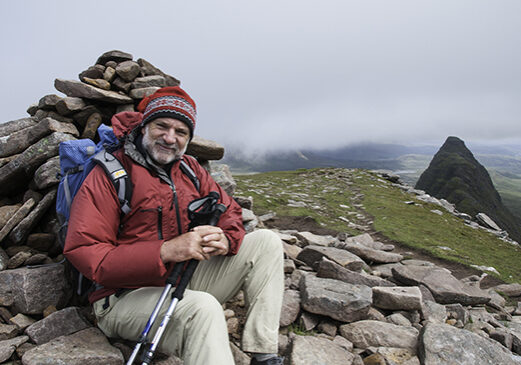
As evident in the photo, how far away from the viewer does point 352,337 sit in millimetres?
5836

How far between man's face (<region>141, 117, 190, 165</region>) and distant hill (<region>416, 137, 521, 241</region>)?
107 m

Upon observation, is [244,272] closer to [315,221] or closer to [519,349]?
[519,349]

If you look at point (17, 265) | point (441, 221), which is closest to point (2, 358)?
point (17, 265)

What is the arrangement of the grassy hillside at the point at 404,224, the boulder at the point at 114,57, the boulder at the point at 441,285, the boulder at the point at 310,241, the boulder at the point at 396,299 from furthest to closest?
1. the grassy hillside at the point at 404,224
2. the boulder at the point at 310,241
3. the boulder at the point at 114,57
4. the boulder at the point at 441,285
5. the boulder at the point at 396,299

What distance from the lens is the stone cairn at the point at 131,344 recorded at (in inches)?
191

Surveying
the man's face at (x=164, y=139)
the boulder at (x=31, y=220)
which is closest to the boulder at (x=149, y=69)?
the boulder at (x=31, y=220)

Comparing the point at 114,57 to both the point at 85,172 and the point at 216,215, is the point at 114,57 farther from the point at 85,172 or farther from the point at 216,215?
the point at 216,215

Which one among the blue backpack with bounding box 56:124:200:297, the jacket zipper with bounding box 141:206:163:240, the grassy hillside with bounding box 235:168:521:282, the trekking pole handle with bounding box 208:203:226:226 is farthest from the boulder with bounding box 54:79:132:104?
the grassy hillside with bounding box 235:168:521:282

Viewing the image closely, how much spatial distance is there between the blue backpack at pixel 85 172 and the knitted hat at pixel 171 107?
0.77 metres

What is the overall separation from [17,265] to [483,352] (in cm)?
889

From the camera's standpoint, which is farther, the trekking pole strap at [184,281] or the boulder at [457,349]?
the boulder at [457,349]

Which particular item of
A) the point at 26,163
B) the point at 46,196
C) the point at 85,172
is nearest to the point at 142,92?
the point at 26,163

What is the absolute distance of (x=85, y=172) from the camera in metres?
4.75

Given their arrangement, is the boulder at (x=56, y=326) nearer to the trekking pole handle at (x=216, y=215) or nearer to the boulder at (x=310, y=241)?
the trekking pole handle at (x=216, y=215)
